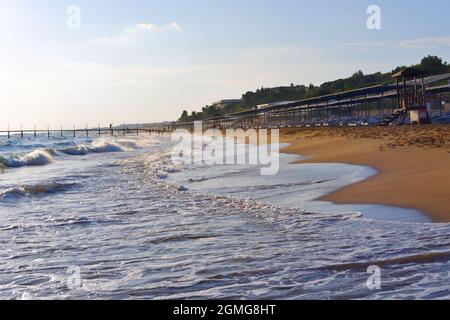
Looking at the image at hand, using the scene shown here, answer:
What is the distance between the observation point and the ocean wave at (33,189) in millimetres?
14788

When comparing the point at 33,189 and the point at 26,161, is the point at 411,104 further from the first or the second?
the point at 33,189

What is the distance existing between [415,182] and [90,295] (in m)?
8.12

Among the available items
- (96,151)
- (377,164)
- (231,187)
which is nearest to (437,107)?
(96,151)

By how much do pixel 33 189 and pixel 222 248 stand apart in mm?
9670

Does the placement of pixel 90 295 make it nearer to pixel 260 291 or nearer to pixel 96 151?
pixel 260 291

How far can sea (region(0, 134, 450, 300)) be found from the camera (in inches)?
219

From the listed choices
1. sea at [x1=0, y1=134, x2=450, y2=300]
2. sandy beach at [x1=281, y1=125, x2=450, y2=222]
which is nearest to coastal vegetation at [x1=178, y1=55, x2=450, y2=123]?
sandy beach at [x1=281, y1=125, x2=450, y2=222]

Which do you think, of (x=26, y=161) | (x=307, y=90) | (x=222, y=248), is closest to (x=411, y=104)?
(x=26, y=161)

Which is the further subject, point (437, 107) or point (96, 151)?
point (437, 107)

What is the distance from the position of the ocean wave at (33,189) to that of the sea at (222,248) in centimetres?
128

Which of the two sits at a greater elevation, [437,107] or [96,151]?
[437,107]

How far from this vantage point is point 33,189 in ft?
51.0

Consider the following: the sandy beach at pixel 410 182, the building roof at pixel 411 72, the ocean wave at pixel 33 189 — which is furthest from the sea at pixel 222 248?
the building roof at pixel 411 72

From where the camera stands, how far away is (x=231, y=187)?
14.5 m
